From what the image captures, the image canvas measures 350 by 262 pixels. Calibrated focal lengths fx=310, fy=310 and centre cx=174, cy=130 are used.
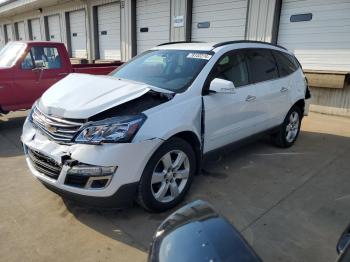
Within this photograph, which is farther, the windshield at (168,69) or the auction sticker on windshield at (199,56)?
the auction sticker on windshield at (199,56)

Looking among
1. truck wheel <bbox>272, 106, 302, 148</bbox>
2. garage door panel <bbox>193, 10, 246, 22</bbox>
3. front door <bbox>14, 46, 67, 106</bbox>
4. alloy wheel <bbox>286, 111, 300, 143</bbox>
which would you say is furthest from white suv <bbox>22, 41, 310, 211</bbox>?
garage door panel <bbox>193, 10, 246, 22</bbox>

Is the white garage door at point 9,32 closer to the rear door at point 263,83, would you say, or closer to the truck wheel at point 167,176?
the rear door at point 263,83

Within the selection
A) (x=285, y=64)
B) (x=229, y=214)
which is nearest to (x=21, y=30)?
(x=285, y=64)

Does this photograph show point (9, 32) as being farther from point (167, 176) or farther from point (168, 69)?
point (167, 176)

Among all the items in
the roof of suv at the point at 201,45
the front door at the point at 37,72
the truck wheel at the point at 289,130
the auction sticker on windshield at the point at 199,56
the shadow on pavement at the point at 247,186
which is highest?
the roof of suv at the point at 201,45

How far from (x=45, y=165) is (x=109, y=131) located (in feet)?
2.55

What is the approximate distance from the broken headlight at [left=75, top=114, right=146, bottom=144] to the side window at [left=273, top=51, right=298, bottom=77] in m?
3.14

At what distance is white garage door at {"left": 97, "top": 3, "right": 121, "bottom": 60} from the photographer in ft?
47.0

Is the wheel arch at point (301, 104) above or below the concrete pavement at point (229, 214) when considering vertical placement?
above

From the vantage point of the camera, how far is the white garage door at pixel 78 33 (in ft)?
54.7

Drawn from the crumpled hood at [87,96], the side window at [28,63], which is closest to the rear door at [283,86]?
the crumpled hood at [87,96]

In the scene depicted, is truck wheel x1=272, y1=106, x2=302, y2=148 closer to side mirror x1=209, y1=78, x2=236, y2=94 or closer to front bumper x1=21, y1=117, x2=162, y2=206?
side mirror x1=209, y1=78, x2=236, y2=94

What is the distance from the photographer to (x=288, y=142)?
5469mm

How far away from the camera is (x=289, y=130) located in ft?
17.9
